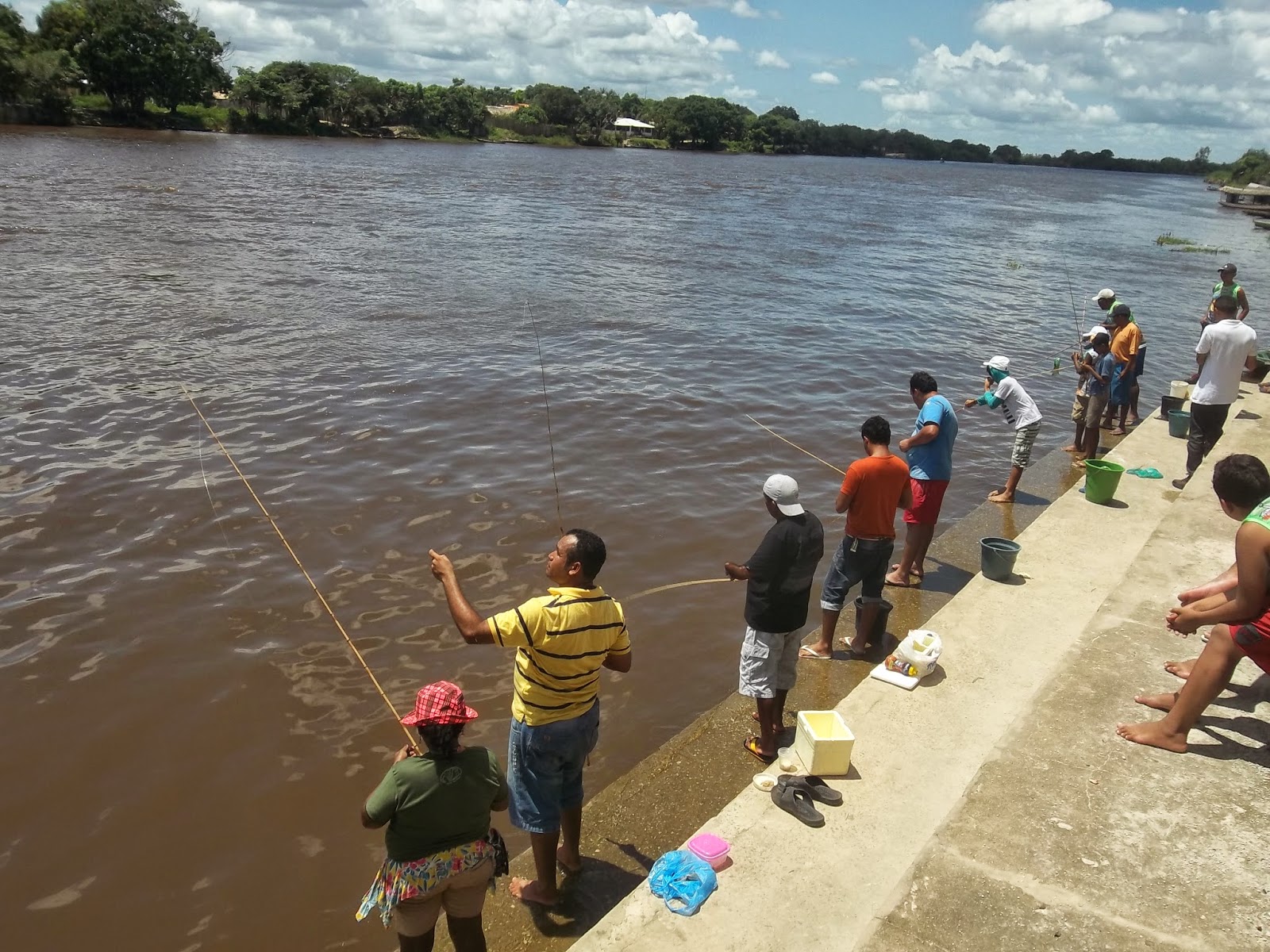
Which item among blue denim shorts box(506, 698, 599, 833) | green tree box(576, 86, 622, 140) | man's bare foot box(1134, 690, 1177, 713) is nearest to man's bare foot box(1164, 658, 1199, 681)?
man's bare foot box(1134, 690, 1177, 713)

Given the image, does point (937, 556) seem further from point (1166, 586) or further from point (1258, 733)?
point (1258, 733)

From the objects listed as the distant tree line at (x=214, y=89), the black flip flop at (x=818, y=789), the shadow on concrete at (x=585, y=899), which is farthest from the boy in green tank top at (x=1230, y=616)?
the distant tree line at (x=214, y=89)

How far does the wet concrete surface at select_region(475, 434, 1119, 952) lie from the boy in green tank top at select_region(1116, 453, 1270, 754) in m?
2.05

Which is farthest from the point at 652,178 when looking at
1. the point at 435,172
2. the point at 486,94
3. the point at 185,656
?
the point at 486,94

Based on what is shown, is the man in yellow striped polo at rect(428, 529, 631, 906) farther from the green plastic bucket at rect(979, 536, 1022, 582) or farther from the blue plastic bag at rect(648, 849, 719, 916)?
the green plastic bucket at rect(979, 536, 1022, 582)

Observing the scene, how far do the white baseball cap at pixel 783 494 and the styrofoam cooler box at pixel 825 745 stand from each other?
1132 millimetres

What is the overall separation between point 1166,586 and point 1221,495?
1.94m

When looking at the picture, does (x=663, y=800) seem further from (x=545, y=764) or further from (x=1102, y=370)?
(x=1102, y=370)

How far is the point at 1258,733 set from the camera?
14.2 ft

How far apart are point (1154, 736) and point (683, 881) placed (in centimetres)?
256

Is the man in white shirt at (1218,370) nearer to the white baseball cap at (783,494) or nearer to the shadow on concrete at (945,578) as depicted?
the shadow on concrete at (945,578)

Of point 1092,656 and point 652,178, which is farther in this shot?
point 652,178

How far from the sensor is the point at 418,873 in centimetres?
343

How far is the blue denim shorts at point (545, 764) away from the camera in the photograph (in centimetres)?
398
